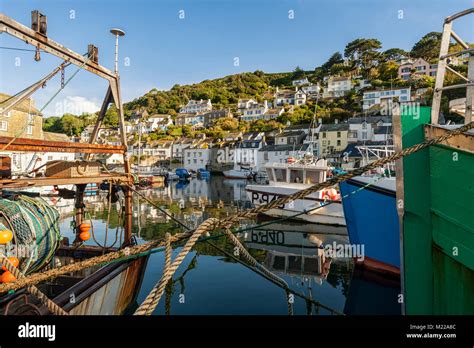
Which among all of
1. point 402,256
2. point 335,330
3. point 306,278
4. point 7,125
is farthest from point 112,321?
point 7,125

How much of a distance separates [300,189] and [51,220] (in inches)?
531

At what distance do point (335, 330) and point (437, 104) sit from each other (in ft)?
10.8

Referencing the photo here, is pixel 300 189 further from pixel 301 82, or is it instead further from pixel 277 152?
pixel 301 82

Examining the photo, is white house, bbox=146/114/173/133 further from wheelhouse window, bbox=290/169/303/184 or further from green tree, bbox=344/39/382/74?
wheelhouse window, bbox=290/169/303/184

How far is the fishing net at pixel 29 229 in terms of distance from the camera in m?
4.76

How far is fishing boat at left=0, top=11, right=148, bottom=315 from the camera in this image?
450cm

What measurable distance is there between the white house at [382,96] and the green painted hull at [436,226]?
76422 mm

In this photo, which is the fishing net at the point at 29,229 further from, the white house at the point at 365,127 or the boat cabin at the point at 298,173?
the white house at the point at 365,127

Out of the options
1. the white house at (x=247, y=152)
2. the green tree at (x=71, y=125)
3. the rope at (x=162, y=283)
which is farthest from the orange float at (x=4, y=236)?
the green tree at (x=71, y=125)

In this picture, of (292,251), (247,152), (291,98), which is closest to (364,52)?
(291,98)

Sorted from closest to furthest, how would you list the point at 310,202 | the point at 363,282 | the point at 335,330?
the point at 335,330 < the point at 363,282 < the point at 310,202

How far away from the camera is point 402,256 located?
4398 millimetres

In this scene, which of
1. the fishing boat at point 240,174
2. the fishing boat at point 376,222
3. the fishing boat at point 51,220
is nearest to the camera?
the fishing boat at point 51,220

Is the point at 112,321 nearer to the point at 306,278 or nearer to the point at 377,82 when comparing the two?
the point at 306,278
